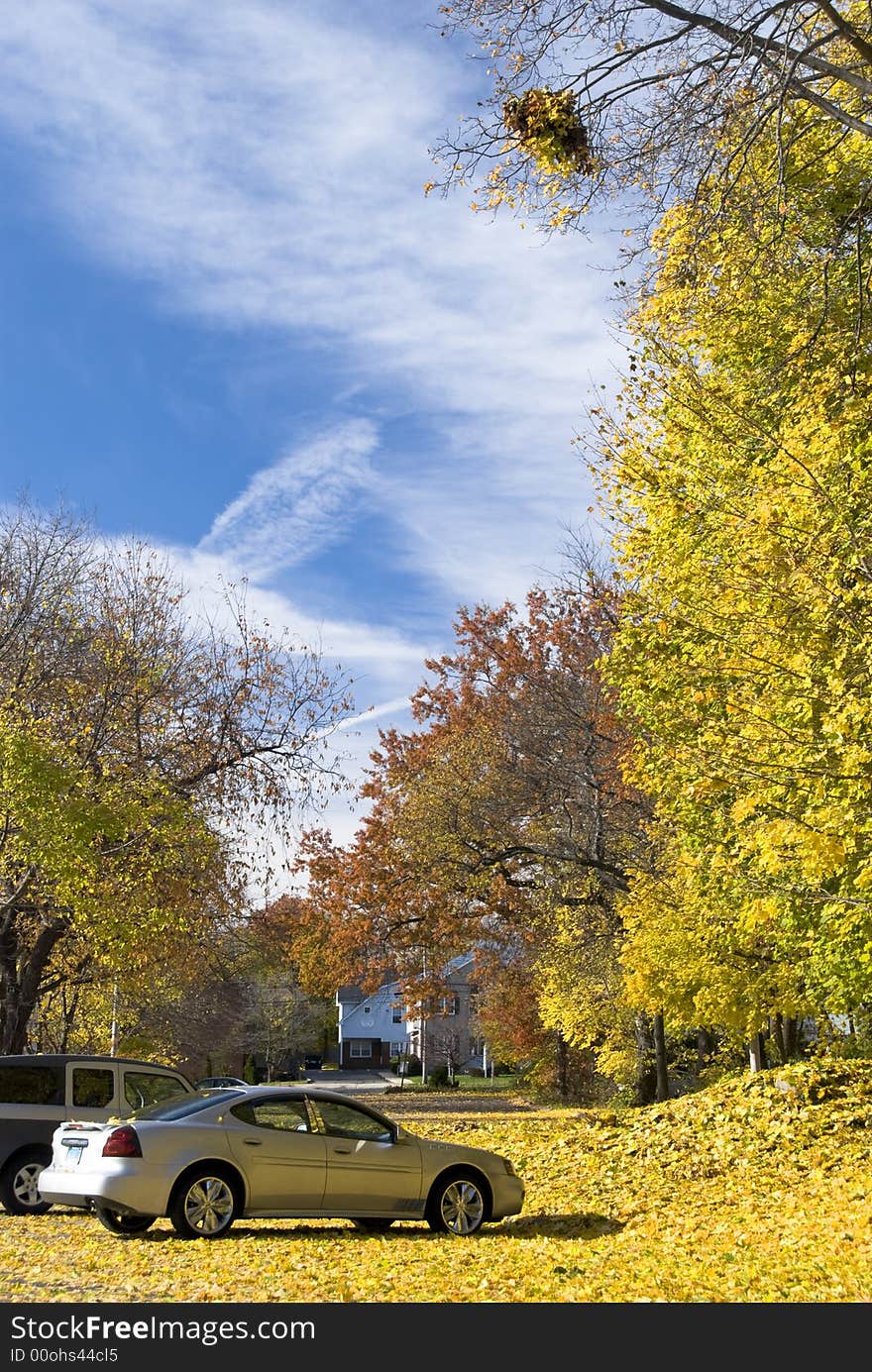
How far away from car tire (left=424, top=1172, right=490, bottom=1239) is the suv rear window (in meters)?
4.78

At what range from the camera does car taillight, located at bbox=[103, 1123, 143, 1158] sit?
1002 cm

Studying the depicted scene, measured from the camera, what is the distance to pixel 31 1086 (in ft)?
43.8

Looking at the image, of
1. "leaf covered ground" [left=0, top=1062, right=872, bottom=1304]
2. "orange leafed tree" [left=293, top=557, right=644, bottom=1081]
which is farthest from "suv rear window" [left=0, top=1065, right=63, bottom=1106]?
"orange leafed tree" [left=293, top=557, right=644, bottom=1081]

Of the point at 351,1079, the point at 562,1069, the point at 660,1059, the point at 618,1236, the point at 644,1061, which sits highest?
the point at 660,1059

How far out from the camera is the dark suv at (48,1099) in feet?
41.9

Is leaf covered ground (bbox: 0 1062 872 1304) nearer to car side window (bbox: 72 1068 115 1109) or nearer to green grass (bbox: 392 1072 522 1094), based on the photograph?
car side window (bbox: 72 1068 115 1109)

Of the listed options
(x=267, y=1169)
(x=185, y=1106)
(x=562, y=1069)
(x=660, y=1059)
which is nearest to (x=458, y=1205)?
(x=267, y=1169)

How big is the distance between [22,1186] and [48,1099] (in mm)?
945

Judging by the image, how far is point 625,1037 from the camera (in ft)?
103

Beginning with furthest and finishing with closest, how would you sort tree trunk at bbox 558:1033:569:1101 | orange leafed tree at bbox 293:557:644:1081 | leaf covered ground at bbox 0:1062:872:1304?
tree trunk at bbox 558:1033:569:1101, orange leafed tree at bbox 293:557:644:1081, leaf covered ground at bbox 0:1062:872:1304

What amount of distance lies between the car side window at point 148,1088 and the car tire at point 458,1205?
413cm

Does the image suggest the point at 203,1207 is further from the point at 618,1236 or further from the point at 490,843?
the point at 490,843

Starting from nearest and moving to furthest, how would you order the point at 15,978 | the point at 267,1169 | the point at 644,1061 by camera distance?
1. the point at 267,1169
2. the point at 15,978
3. the point at 644,1061
